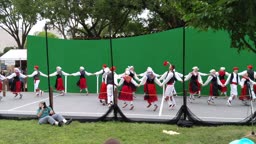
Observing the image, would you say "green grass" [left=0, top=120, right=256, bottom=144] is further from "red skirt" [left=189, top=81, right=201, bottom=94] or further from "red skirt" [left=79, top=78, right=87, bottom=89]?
"red skirt" [left=79, top=78, right=87, bottom=89]

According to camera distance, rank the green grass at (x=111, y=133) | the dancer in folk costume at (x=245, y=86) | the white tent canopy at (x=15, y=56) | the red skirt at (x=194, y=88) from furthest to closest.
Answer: the white tent canopy at (x=15, y=56)
the red skirt at (x=194, y=88)
the dancer in folk costume at (x=245, y=86)
the green grass at (x=111, y=133)

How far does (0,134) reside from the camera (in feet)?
33.7

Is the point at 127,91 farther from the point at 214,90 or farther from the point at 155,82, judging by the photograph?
the point at 214,90

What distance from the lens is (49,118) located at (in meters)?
11.6

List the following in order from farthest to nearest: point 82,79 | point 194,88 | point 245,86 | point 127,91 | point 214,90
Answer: point 82,79 → point 194,88 → point 214,90 → point 245,86 → point 127,91

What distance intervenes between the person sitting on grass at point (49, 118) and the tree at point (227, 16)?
5.48 meters

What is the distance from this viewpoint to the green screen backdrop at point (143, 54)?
1972cm

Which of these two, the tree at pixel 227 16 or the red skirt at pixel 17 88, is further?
the red skirt at pixel 17 88

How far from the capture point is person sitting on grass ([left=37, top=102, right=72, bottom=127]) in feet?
37.8

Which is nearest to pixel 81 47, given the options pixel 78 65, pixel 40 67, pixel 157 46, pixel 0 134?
pixel 78 65

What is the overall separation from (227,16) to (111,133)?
5096mm

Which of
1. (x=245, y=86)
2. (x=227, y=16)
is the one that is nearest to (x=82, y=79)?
(x=245, y=86)

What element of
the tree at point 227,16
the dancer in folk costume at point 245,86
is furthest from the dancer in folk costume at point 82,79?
the tree at point 227,16

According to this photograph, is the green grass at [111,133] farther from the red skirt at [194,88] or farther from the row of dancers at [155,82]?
the red skirt at [194,88]
